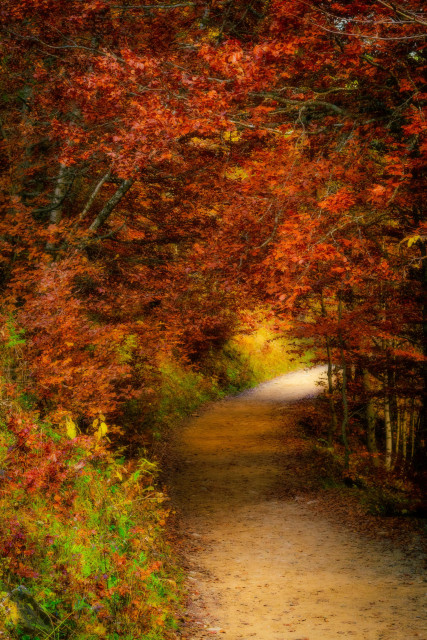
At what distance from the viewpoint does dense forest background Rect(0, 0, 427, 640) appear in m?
5.08

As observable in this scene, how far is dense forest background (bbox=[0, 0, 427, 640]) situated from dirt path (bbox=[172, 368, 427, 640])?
0.90m

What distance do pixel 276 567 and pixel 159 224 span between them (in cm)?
773

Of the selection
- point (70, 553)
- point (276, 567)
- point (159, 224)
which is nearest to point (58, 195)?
point (159, 224)

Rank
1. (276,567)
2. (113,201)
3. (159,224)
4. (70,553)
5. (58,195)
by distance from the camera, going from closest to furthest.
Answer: (70,553) → (276,567) → (113,201) → (58,195) → (159,224)

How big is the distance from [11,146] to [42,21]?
3.05 metres

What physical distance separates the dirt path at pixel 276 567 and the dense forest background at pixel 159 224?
0.90 meters

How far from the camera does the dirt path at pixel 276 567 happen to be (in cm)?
561

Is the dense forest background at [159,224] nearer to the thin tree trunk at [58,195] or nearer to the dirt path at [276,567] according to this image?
the thin tree trunk at [58,195]

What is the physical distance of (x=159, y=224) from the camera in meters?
12.1

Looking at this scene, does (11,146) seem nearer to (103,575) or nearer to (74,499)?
(74,499)

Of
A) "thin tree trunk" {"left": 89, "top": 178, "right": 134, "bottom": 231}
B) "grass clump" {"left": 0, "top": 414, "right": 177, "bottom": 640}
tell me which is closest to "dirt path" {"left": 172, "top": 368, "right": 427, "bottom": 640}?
"grass clump" {"left": 0, "top": 414, "right": 177, "bottom": 640}

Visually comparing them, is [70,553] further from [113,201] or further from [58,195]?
[58,195]

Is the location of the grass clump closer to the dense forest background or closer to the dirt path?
the dense forest background

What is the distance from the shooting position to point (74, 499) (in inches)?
213
